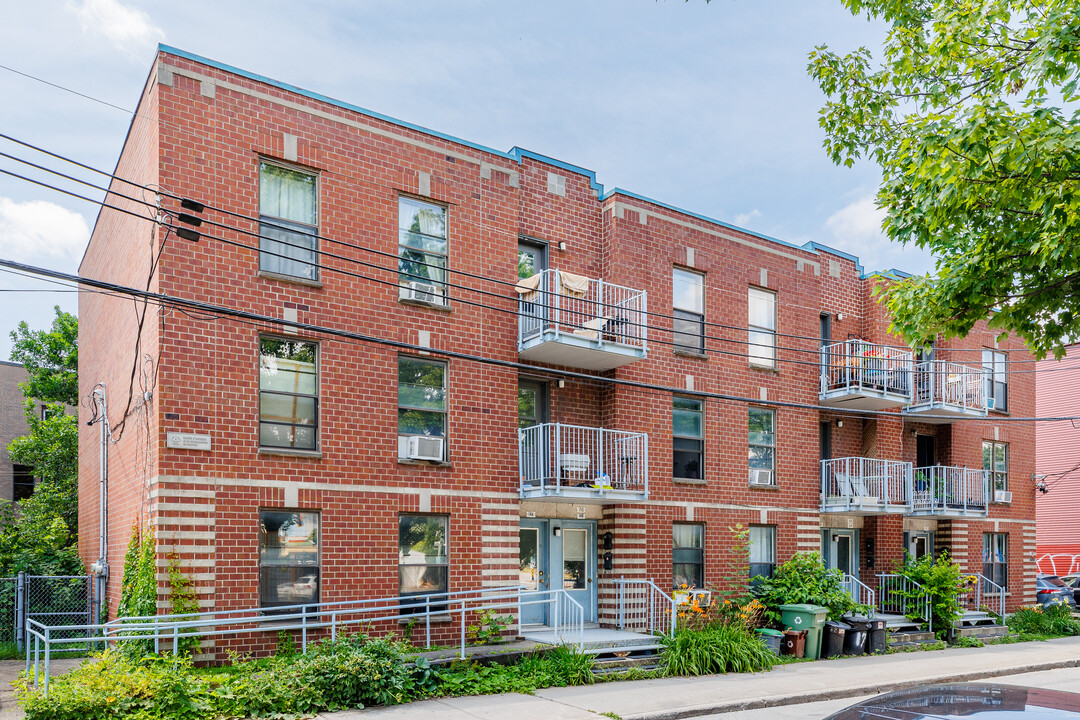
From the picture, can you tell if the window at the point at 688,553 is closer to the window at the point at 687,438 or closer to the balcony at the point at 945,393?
the window at the point at 687,438

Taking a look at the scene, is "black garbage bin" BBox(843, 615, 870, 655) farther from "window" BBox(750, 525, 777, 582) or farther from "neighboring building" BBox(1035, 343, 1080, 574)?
"neighboring building" BBox(1035, 343, 1080, 574)

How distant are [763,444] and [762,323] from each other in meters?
2.85

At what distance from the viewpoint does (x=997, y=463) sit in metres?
26.5

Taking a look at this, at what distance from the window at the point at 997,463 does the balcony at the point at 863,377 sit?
19.1ft

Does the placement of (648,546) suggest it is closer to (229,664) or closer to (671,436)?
(671,436)

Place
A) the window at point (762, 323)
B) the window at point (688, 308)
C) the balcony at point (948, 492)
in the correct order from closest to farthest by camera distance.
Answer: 1. the window at point (688, 308)
2. the window at point (762, 323)
3. the balcony at point (948, 492)

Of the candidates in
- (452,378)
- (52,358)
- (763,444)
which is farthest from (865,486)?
(52,358)

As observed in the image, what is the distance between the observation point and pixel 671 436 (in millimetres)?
18672

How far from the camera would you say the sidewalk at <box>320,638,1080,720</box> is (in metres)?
11.5

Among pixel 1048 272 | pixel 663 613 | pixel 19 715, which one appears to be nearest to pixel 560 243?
pixel 663 613

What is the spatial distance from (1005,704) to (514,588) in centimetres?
1193

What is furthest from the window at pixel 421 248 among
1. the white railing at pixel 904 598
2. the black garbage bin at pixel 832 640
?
the white railing at pixel 904 598

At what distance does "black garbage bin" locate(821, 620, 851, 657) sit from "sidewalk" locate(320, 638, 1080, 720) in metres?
0.30

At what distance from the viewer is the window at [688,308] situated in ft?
63.5
